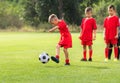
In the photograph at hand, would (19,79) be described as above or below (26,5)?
below

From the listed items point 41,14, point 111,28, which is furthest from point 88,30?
point 41,14

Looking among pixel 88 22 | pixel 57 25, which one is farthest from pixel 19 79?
pixel 88 22

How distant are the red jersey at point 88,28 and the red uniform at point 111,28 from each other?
442 millimetres

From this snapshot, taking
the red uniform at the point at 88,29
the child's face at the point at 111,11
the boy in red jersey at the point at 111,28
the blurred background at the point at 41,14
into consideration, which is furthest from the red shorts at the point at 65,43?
the blurred background at the point at 41,14

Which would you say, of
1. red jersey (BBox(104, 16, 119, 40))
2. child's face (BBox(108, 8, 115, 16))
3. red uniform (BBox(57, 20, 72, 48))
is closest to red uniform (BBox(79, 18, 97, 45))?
red jersey (BBox(104, 16, 119, 40))

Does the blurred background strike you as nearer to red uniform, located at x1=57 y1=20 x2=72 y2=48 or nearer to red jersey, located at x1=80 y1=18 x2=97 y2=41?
red jersey, located at x1=80 y1=18 x2=97 y2=41

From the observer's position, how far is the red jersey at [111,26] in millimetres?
14172

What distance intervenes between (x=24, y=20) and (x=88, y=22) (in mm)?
54705

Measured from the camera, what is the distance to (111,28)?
1424cm

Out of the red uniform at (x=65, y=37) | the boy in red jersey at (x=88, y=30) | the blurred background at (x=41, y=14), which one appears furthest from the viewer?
the blurred background at (x=41, y=14)

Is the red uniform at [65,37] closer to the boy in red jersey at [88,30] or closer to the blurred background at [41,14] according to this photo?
the boy in red jersey at [88,30]

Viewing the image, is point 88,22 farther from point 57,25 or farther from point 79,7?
point 79,7

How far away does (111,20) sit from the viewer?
14.2 meters

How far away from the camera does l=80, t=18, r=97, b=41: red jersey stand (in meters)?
14.4
